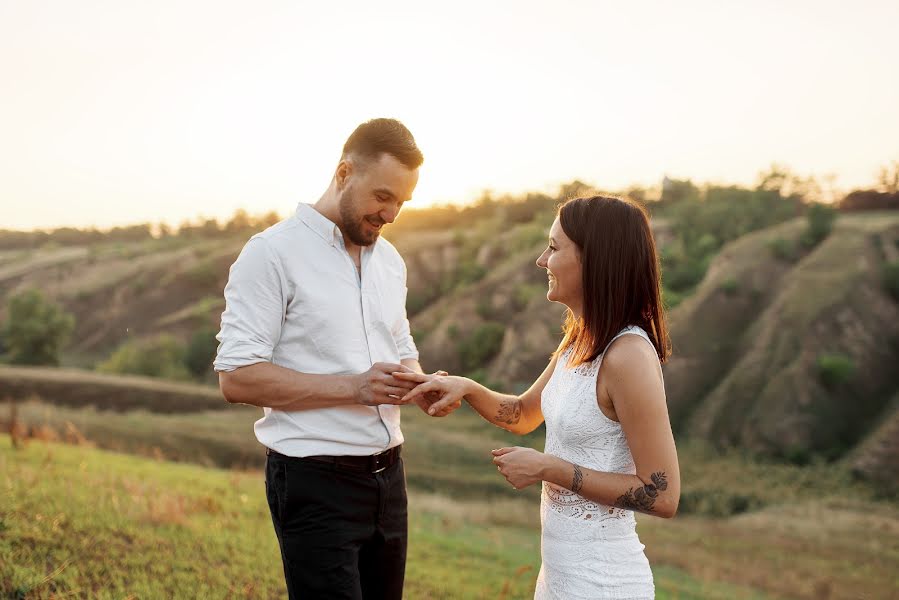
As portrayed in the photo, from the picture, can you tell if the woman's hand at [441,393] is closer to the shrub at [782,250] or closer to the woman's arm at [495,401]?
the woman's arm at [495,401]

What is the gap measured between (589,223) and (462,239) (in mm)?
87601

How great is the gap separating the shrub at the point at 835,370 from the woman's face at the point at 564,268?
3924 centimetres

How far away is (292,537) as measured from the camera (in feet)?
12.3

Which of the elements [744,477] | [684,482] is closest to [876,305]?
[744,477]

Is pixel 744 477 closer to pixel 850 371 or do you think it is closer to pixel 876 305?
pixel 850 371

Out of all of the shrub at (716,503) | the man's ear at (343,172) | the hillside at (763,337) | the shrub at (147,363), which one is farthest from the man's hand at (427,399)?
the shrub at (147,363)

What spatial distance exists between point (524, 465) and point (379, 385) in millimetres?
821

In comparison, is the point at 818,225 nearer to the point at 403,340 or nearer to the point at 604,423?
the point at 403,340

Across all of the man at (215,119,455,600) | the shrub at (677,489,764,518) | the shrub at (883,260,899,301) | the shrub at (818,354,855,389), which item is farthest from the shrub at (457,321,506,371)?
the man at (215,119,455,600)

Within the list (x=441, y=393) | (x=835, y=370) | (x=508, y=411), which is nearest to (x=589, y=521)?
(x=508, y=411)

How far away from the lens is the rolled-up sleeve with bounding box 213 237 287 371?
3.62 meters

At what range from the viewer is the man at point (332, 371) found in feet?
12.1

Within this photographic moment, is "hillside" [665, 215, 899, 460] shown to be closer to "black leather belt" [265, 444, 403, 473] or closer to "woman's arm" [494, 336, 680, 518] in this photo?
"black leather belt" [265, 444, 403, 473]

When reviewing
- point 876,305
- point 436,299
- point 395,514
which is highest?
point 395,514
